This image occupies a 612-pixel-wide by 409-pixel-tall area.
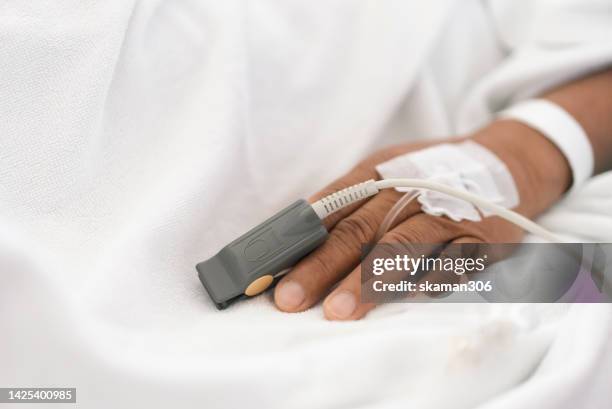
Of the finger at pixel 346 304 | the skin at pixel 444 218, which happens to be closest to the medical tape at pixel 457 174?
the skin at pixel 444 218

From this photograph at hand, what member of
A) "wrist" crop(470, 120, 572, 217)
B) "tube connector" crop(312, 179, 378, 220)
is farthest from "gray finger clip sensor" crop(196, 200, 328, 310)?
"wrist" crop(470, 120, 572, 217)

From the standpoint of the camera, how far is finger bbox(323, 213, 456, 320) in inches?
21.9

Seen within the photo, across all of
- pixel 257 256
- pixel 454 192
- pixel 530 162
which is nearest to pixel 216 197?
pixel 257 256

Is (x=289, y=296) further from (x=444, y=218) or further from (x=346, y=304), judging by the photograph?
(x=444, y=218)

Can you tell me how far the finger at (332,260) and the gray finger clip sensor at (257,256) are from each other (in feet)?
→ 0.06

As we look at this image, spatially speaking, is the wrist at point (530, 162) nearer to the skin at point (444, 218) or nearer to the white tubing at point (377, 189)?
the skin at point (444, 218)

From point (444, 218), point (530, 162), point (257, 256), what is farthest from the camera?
point (530, 162)

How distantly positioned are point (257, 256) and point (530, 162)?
40 centimetres

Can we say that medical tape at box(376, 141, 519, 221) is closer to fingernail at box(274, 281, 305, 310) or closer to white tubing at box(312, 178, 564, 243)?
white tubing at box(312, 178, 564, 243)

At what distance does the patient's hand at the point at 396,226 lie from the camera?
0.57 metres

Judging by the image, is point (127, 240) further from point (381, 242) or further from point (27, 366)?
point (381, 242)

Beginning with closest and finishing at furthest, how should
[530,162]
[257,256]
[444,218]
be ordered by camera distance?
[257,256], [444,218], [530,162]

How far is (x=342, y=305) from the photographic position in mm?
556

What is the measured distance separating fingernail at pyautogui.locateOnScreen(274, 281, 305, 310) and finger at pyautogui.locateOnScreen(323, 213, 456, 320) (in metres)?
0.02
